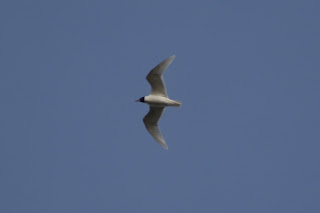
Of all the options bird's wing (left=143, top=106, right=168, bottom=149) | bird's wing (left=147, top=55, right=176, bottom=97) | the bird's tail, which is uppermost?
bird's wing (left=147, top=55, right=176, bottom=97)

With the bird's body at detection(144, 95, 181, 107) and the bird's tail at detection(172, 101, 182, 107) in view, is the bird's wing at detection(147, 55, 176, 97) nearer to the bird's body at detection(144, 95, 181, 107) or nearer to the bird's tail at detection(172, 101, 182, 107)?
the bird's body at detection(144, 95, 181, 107)

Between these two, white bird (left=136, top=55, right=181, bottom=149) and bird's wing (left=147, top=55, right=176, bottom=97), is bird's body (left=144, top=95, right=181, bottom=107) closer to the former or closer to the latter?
white bird (left=136, top=55, right=181, bottom=149)

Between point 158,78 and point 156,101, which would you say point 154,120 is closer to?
point 156,101

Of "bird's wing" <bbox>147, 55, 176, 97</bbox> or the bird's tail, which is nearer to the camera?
"bird's wing" <bbox>147, 55, 176, 97</bbox>

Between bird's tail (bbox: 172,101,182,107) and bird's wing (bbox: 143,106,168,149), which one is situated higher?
bird's tail (bbox: 172,101,182,107)

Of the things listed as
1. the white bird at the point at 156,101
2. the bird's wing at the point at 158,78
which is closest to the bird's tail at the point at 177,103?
the white bird at the point at 156,101

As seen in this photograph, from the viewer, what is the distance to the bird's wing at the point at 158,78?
2348 centimetres

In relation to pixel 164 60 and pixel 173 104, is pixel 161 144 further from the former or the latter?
pixel 164 60

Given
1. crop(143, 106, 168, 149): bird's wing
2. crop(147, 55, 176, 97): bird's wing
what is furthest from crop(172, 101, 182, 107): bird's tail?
crop(143, 106, 168, 149): bird's wing

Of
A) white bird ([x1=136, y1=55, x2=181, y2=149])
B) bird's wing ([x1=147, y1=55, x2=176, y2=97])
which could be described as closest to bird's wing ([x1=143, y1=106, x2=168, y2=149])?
white bird ([x1=136, y1=55, x2=181, y2=149])

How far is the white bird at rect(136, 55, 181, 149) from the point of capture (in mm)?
23669

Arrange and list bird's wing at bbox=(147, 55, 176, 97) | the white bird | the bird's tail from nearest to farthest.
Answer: bird's wing at bbox=(147, 55, 176, 97)
the white bird
the bird's tail

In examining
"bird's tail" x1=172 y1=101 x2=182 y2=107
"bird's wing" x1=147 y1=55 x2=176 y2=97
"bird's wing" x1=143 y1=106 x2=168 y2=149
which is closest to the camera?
"bird's wing" x1=147 y1=55 x2=176 y2=97

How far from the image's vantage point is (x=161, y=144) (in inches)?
979
